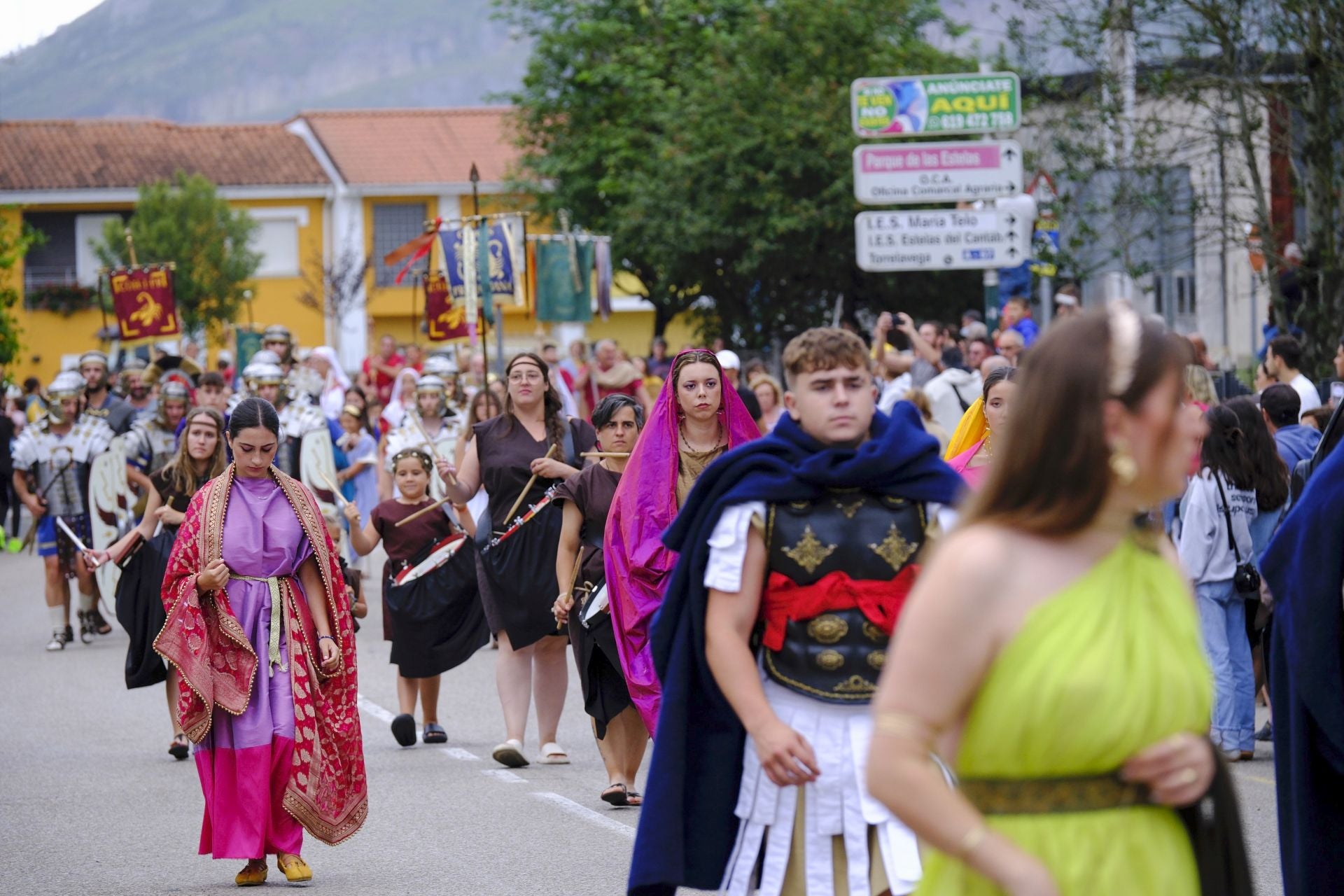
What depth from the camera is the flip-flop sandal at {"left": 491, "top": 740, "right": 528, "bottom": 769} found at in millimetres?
9656

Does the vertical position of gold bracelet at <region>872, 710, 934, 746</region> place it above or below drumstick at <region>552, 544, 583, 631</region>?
above

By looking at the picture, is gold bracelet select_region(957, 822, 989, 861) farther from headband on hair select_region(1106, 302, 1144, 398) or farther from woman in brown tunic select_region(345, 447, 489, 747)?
woman in brown tunic select_region(345, 447, 489, 747)

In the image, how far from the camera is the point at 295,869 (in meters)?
7.34

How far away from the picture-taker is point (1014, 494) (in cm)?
278

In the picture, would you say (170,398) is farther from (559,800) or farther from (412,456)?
(559,800)

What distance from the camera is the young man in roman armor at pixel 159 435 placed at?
49.9 feet

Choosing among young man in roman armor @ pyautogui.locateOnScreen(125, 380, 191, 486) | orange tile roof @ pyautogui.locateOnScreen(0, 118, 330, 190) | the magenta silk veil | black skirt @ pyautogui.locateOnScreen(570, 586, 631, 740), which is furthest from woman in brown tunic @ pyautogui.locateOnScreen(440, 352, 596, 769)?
orange tile roof @ pyautogui.locateOnScreen(0, 118, 330, 190)

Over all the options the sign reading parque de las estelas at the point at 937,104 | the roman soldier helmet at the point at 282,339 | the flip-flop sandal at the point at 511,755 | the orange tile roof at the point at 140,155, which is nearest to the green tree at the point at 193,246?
the orange tile roof at the point at 140,155

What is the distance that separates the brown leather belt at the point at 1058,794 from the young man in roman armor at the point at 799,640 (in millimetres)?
1419

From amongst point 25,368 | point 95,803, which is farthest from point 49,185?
point 95,803

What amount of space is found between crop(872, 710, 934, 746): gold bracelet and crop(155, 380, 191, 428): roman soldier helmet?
1326 cm

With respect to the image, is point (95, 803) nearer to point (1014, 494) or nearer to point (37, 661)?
Result: point (37, 661)

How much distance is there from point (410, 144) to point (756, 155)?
33517mm

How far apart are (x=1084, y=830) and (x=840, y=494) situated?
1708 millimetres
